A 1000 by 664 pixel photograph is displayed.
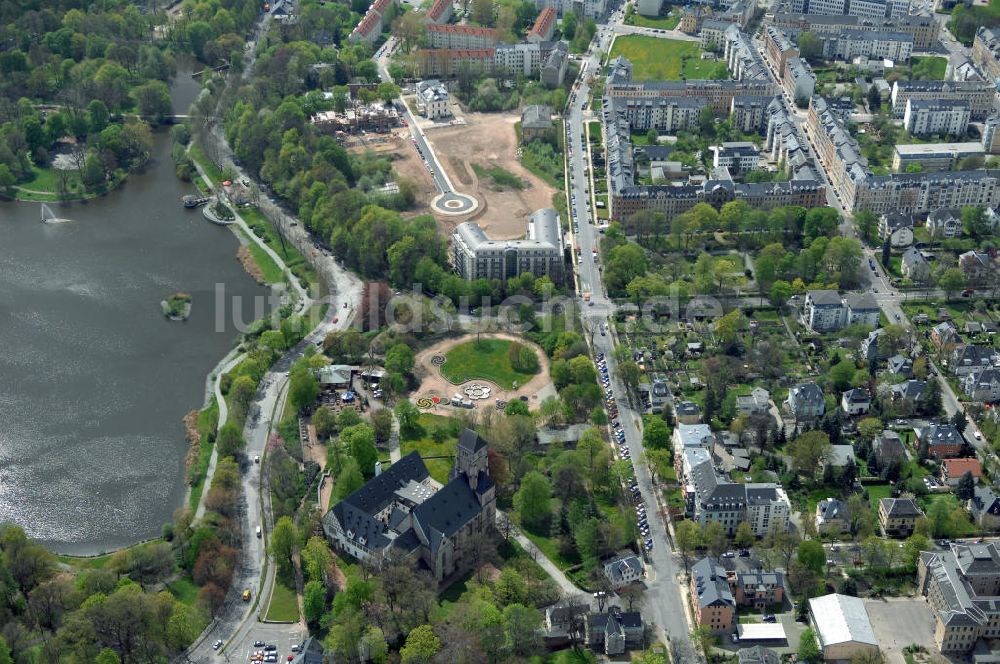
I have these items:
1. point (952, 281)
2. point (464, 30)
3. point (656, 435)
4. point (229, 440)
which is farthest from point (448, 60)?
point (656, 435)

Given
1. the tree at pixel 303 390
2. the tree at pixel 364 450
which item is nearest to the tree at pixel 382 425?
the tree at pixel 364 450

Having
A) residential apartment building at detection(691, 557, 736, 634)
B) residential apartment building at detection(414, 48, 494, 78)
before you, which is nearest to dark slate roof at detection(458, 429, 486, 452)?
residential apartment building at detection(691, 557, 736, 634)

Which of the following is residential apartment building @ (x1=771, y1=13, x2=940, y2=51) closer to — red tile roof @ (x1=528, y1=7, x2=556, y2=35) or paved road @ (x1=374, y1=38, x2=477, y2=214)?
red tile roof @ (x1=528, y1=7, x2=556, y2=35)

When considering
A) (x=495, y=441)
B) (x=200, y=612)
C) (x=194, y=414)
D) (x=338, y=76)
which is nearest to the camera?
(x=200, y=612)

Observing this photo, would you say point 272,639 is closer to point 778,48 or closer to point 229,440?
point 229,440

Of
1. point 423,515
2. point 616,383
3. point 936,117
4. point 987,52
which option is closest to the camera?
point 423,515

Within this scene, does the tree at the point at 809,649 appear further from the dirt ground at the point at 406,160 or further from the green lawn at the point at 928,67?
the green lawn at the point at 928,67

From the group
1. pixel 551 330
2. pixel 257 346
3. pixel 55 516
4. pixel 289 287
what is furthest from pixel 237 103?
pixel 55 516

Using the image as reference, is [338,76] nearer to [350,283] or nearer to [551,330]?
[350,283]
